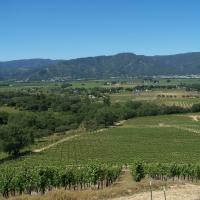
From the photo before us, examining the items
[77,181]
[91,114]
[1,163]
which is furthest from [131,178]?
[91,114]

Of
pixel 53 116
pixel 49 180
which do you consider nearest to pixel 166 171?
pixel 49 180

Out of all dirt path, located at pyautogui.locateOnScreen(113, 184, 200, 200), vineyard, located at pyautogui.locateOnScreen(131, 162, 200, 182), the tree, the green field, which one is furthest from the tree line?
dirt path, located at pyautogui.locateOnScreen(113, 184, 200, 200)

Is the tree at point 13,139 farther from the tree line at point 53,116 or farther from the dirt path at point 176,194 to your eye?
the dirt path at point 176,194

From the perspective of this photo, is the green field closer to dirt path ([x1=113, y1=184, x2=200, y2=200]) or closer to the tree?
the tree

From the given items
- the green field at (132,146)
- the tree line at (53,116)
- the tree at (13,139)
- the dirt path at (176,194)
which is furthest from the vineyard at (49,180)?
the tree line at (53,116)

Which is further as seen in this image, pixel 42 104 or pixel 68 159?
pixel 42 104

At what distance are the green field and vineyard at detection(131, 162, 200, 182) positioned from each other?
24055 millimetres

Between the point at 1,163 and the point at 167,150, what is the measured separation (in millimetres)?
33100

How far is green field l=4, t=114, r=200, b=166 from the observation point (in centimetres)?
8384

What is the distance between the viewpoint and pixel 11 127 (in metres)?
97.1

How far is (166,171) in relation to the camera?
54.5 meters

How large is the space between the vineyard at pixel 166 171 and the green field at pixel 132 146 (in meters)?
24.1

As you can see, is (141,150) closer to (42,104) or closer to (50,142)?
(50,142)

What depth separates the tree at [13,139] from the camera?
9344 centimetres
